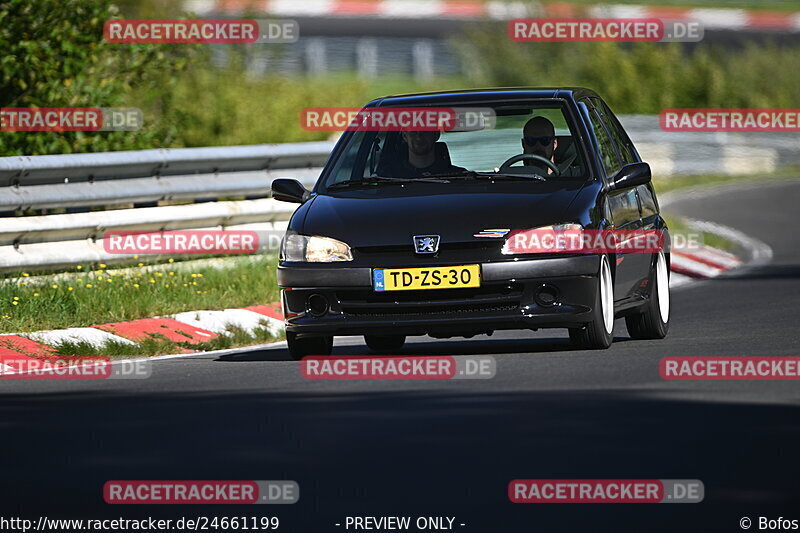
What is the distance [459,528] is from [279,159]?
453 inches

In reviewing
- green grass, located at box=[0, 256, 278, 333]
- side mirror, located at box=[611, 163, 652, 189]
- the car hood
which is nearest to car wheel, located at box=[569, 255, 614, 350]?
the car hood

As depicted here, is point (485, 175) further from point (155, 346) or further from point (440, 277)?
point (155, 346)

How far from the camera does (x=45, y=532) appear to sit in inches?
240

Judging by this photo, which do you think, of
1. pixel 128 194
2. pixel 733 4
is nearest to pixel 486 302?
pixel 128 194

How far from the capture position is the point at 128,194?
49.0 ft

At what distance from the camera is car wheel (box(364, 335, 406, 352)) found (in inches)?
473

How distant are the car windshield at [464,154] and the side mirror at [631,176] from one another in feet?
0.77

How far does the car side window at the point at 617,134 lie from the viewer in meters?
12.6

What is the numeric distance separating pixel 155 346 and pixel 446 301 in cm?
262

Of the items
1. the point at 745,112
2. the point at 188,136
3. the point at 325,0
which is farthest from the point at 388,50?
the point at 188,136

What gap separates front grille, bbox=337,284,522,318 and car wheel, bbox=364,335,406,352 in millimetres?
1426

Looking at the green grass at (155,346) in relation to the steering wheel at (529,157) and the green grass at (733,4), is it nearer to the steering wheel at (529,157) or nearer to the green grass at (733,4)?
the steering wheel at (529,157)

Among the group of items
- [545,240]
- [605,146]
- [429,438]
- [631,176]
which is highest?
[605,146]

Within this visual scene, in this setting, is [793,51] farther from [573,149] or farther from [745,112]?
[573,149]
